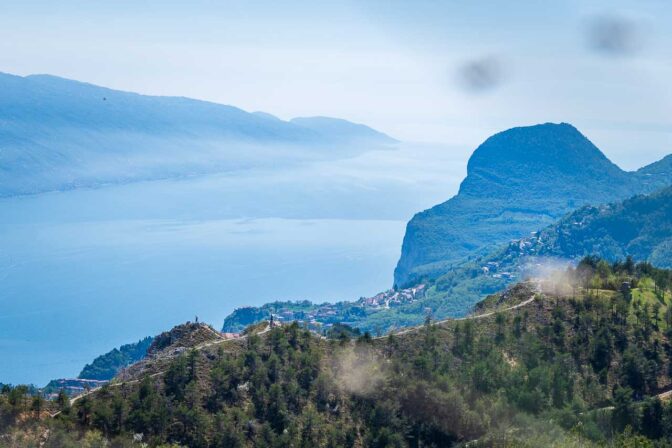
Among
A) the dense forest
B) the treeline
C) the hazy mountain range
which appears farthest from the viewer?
the hazy mountain range

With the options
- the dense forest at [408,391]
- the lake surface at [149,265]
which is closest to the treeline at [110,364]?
the lake surface at [149,265]

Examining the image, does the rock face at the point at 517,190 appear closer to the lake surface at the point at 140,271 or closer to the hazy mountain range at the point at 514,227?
the hazy mountain range at the point at 514,227

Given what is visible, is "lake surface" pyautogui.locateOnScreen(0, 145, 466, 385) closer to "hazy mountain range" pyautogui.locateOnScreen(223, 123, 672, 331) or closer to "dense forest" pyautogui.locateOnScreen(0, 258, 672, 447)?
"hazy mountain range" pyautogui.locateOnScreen(223, 123, 672, 331)

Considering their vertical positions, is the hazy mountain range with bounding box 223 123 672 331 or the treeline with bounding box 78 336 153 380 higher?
the hazy mountain range with bounding box 223 123 672 331

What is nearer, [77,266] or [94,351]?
[94,351]

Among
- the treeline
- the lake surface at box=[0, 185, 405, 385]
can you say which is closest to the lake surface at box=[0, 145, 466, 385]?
the lake surface at box=[0, 185, 405, 385]

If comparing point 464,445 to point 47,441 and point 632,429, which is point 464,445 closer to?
point 632,429

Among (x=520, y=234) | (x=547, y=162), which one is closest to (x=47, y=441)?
(x=520, y=234)
